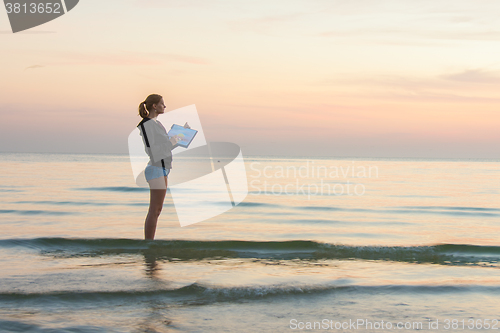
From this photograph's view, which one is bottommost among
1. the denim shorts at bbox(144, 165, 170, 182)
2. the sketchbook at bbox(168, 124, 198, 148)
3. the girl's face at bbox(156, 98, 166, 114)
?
the denim shorts at bbox(144, 165, 170, 182)

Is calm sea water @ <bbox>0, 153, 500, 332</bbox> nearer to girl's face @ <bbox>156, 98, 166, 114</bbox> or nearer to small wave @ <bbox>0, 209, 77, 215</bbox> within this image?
small wave @ <bbox>0, 209, 77, 215</bbox>

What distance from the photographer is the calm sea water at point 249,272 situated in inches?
156

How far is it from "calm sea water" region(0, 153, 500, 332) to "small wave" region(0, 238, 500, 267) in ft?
0.10

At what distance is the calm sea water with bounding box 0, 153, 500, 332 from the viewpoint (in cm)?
397

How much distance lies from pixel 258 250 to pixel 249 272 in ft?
5.78

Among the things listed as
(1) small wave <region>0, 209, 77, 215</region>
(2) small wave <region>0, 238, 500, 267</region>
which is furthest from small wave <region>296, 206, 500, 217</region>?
(1) small wave <region>0, 209, 77, 215</region>

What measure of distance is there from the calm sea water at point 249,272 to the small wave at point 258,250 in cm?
3

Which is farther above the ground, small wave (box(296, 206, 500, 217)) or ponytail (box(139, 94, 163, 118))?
ponytail (box(139, 94, 163, 118))

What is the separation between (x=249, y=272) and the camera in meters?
5.75

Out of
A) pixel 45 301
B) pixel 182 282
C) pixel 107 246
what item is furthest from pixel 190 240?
pixel 45 301

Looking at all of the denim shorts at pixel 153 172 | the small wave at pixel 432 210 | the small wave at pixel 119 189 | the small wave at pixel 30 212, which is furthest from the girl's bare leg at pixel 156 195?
the small wave at pixel 119 189

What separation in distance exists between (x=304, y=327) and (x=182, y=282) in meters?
1.88

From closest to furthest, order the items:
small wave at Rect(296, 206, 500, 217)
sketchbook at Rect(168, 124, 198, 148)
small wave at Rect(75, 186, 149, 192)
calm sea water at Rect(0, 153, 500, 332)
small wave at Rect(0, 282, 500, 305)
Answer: calm sea water at Rect(0, 153, 500, 332), small wave at Rect(0, 282, 500, 305), sketchbook at Rect(168, 124, 198, 148), small wave at Rect(296, 206, 500, 217), small wave at Rect(75, 186, 149, 192)

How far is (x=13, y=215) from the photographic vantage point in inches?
434
